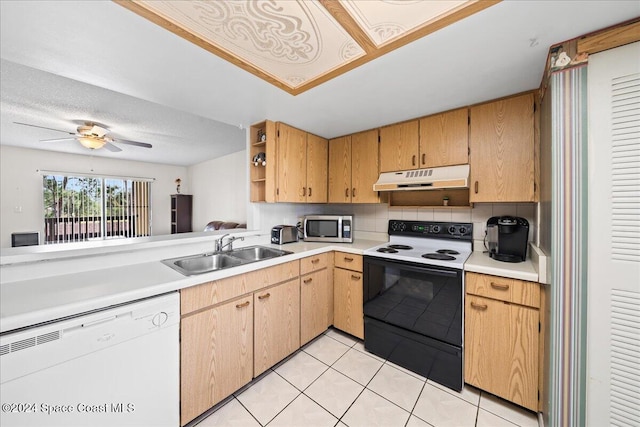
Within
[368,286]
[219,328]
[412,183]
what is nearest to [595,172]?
[412,183]

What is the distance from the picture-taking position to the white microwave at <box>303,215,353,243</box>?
8.21 feet

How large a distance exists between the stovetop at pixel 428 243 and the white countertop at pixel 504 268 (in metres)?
0.08

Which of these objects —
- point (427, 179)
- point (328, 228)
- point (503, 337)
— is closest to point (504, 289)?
point (503, 337)

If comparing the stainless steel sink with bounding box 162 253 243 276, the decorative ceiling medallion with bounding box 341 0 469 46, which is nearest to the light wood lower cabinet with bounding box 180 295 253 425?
the stainless steel sink with bounding box 162 253 243 276

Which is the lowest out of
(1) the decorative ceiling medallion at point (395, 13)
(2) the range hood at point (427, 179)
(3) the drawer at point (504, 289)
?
(3) the drawer at point (504, 289)

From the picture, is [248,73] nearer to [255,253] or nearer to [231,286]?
[231,286]

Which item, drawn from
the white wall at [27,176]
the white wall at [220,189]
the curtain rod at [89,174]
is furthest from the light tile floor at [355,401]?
the curtain rod at [89,174]

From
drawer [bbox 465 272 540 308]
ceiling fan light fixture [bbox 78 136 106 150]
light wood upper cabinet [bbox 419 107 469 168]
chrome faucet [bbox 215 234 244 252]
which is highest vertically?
ceiling fan light fixture [bbox 78 136 106 150]

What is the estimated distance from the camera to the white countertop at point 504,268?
1.41 meters

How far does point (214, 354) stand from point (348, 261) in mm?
1287

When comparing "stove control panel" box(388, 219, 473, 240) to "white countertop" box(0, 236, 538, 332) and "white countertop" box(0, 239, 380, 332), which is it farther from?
"white countertop" box(0, 239, 380, 332)

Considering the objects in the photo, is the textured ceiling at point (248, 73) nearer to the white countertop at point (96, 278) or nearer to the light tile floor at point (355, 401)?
the white countertop at point (96, 278)

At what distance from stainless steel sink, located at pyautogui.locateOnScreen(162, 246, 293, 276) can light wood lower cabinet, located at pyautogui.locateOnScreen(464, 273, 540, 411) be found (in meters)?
1.46

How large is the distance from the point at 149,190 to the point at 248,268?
233 inches
